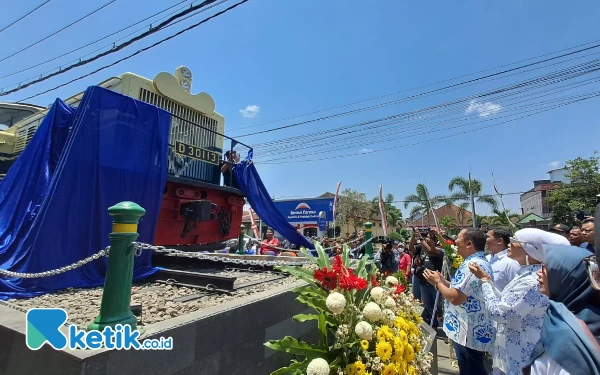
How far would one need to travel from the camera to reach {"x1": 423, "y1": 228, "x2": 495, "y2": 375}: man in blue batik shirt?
2752mm

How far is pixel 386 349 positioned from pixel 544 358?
0.76 m

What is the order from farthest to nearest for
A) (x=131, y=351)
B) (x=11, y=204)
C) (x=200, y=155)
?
1. (x=200, y=155)
2. (x=11, y=204)
3. (x=131, y=351)

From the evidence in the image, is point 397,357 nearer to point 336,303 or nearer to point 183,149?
point 336,303

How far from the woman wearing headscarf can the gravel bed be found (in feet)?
7.74

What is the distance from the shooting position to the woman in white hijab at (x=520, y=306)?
7.45ft

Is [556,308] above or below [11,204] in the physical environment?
below

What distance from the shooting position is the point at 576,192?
19.3 m

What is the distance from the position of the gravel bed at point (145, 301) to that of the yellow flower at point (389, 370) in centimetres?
159

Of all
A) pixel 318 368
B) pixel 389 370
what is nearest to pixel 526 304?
pixel 389 370

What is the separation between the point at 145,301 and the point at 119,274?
1361 millimetres

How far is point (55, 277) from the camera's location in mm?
3357

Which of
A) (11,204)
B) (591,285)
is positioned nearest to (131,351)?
(591,285)

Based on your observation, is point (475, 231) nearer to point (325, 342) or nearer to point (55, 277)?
point (325, 342)

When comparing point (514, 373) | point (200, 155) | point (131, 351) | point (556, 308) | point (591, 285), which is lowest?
point (514, 373)
